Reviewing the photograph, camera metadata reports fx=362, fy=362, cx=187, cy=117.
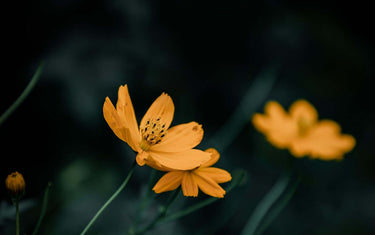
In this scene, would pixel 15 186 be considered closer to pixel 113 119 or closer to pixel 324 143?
pixel 113 119

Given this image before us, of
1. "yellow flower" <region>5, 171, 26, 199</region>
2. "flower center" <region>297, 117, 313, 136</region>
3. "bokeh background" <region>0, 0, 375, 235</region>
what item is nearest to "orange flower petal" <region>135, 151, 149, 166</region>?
"yellow flower" <region>5, 171, 26, 199</region>

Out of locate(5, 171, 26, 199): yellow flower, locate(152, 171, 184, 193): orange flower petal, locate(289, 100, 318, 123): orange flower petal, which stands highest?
locate(289, 100, 318, 123): orange flower petal

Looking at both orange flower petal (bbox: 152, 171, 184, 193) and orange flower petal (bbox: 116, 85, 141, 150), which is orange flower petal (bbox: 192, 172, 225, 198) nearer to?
orange flower petal (bbox: 152, 171, 184, 193)

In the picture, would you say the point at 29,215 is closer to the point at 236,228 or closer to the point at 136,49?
the point at 136,49

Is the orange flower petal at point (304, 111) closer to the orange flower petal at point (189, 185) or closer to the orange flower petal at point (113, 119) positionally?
the orange flower petal at point (189, 185)

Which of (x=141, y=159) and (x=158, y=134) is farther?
(x=158, y=134)

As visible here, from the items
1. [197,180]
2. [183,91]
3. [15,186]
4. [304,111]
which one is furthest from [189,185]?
[304,111]

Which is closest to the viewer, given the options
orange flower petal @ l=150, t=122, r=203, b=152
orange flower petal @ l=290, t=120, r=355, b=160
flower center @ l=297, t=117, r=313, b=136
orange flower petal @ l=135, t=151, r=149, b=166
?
orange flower petal @ l=135, t=151, r=149, b=166
